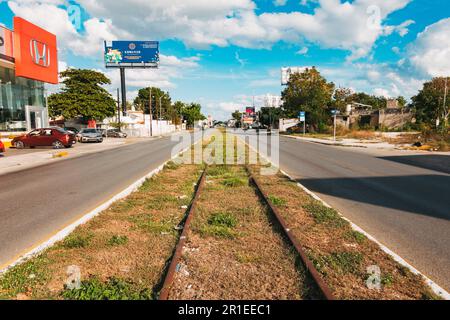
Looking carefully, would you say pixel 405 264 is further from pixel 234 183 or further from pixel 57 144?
pixel 57 144

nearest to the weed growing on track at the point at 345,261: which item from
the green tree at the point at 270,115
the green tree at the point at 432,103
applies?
the green tree at the point at 432,103

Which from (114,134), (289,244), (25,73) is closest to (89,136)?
(25,73)

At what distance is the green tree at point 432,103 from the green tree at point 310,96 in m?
15.0

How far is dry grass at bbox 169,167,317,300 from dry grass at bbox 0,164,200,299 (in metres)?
0.39

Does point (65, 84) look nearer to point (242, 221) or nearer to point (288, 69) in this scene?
point (242, 221)

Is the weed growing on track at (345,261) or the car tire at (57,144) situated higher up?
the car tire at (57,144)

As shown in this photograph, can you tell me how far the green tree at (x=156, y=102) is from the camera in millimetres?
102188

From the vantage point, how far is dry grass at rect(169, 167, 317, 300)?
11.5 feet

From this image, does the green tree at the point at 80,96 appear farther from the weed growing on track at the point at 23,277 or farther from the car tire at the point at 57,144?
the weed growing on track at the point at 23,277

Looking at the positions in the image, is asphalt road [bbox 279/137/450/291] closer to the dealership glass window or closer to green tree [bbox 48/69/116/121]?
the dealership glass window

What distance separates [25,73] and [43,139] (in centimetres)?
682

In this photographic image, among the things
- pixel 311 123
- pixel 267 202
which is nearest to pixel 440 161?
pixel 267 202

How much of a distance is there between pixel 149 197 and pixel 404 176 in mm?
9644

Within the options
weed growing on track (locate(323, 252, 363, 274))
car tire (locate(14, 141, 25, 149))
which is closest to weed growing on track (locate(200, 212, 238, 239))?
weed growing on track (locate(323, 252, 363, 274))
